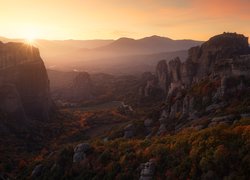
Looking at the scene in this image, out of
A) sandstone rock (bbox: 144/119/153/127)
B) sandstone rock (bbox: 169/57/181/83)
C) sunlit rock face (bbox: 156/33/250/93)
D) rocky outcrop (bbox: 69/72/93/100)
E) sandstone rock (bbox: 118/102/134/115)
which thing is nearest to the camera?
sandstone rock (bbox: 144/119/153/127)

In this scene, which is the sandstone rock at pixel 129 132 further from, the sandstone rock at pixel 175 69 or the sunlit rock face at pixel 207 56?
the sandstone rock at pixel 175 69

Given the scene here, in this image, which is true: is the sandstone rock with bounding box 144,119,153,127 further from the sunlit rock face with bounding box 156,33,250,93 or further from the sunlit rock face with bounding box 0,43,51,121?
the sunlit rock face with bounding box 0,43,51,121

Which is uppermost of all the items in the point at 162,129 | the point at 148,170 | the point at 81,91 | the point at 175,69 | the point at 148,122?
the point at 175,69

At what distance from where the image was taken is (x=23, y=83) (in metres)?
123

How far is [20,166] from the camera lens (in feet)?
256

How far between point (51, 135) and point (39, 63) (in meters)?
33.6

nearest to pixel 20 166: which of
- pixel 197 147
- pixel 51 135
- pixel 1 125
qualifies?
pixel 1 125

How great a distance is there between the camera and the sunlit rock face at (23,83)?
361 feet

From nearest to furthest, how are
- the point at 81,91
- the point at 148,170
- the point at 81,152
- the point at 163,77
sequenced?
the point at 148,170 → the point at 81,152 → the point at 163,77 → the point at 81,91

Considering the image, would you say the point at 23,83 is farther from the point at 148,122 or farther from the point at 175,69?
the point at 148,122

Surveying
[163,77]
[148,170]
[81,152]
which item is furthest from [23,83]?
[148,170]

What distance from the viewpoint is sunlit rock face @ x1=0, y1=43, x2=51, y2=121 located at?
110 meters

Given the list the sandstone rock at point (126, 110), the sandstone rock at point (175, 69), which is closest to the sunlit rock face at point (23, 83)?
the sandstone rock at point (126, 110)

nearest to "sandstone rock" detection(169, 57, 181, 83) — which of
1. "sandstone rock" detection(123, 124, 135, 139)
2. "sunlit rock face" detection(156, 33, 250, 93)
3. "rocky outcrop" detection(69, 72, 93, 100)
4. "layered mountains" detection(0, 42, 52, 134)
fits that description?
"sunlit rock face" detection(156, 33, 250, 93)
